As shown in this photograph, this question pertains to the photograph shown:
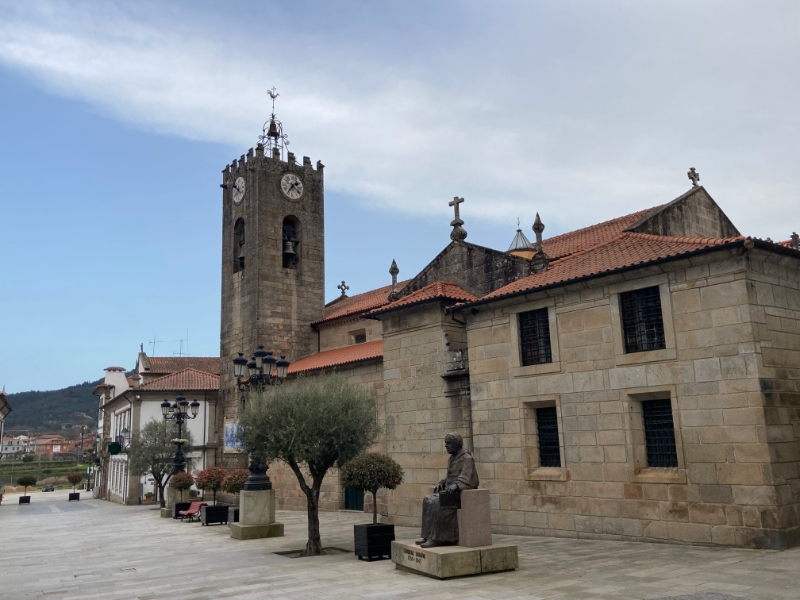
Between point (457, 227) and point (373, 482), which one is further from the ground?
point (457, 227)

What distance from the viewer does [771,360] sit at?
11.8 meters

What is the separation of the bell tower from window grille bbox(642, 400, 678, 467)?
71.6 feet

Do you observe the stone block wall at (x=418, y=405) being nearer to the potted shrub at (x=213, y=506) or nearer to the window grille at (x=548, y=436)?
the window grille at (x=548, y=436)

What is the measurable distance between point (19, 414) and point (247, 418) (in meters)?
215

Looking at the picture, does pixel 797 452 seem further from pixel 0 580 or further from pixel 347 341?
pixel 347 341

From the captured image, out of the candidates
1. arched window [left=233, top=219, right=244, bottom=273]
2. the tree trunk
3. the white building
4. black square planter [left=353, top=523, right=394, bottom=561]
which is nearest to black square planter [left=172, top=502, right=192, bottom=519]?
the white building

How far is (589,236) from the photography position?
→ 19.4m

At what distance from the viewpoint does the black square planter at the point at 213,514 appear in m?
20.0

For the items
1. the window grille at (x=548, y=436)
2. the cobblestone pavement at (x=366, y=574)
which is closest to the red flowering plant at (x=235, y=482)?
the cobblestone pavement at (x=366, y=574)

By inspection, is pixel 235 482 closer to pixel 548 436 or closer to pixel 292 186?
pixel 548 436

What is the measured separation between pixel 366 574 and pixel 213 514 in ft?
36.8

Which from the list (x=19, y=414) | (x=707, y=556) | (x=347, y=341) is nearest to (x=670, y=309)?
(x=707, y=556)

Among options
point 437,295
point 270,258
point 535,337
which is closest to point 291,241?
point 270,258

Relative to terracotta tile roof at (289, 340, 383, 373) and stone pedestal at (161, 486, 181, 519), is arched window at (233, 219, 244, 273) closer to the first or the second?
terracotta tile roof at (289, 340, 383, 373)
